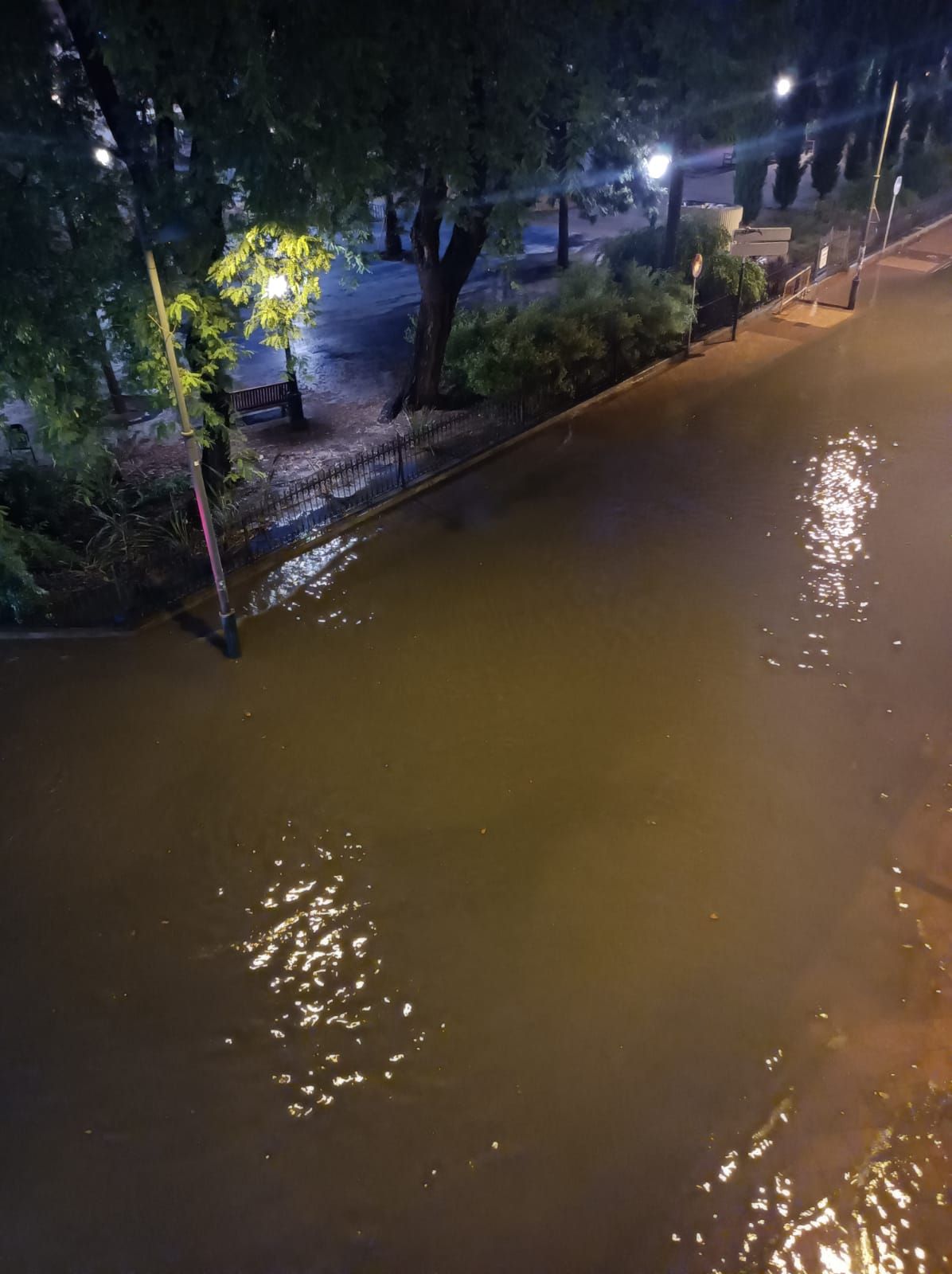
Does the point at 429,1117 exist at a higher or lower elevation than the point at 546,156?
lower

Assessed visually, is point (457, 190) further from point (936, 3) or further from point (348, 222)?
point (936, 3)

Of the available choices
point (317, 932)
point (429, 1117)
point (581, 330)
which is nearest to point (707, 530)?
point (581, 330)

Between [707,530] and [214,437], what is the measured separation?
6715 mm

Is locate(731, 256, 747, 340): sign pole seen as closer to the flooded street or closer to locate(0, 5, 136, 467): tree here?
the flooded street

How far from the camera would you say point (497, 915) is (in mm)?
7203

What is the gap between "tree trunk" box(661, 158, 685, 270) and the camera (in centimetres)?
1772

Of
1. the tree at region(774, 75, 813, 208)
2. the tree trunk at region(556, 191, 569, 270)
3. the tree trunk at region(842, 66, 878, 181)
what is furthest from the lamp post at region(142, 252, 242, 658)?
the tree trunk at region(842, 66, 878, 181)

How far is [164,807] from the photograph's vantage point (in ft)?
26.8

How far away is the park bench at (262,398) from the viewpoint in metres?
14.8

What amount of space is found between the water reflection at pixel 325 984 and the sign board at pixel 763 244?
14.8m

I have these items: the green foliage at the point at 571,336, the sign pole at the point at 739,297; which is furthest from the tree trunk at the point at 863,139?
the green foliage at the point at 571,336

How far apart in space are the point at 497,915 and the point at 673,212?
16247mm

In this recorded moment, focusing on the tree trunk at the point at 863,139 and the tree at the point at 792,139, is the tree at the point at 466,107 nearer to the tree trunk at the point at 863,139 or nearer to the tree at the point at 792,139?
the tree at the point at 792,139

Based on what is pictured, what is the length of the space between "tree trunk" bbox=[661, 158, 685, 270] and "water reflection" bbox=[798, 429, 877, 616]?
21.8ft
